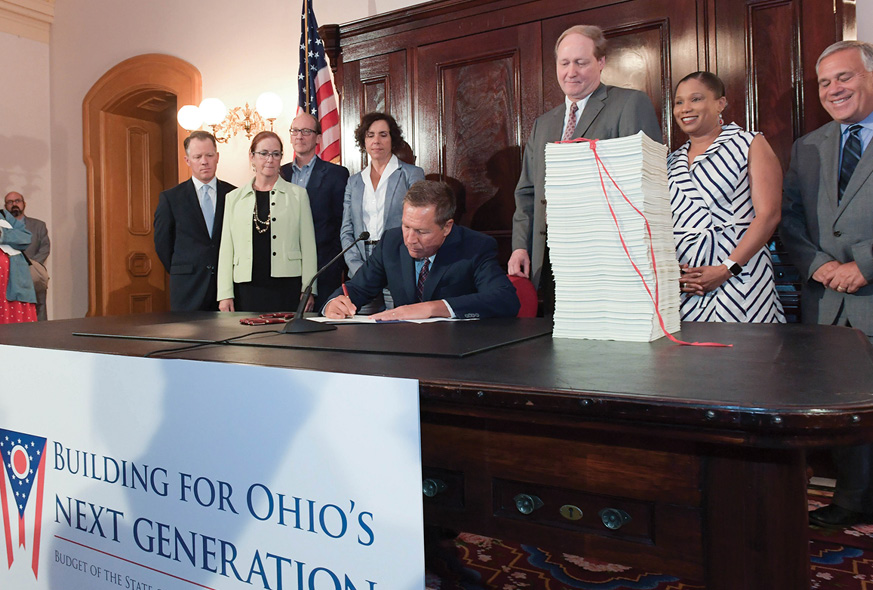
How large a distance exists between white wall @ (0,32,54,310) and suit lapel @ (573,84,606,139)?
6.80 m

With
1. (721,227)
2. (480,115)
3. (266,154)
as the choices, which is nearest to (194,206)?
(266,154)

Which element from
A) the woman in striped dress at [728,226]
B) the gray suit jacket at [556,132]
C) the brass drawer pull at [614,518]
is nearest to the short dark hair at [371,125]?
the gray suit jacket at [556,132]

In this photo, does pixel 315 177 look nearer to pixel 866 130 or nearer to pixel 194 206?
pixel 194 206

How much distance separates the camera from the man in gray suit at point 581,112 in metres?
2.49

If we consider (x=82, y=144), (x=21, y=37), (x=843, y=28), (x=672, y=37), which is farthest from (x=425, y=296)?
(x=21, y=37)

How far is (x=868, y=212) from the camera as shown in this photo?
233 cm

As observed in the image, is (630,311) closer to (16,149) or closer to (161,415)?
(161,415)

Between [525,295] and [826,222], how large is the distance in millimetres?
1142

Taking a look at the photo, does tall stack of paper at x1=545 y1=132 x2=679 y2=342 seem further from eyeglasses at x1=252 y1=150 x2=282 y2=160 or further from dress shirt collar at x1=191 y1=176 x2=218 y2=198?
dress shirt collar at x1=191 y1=176 x2=218 y2=198

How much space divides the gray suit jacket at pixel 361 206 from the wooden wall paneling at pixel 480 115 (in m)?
0.58

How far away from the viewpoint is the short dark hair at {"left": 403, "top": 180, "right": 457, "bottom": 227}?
228 cm

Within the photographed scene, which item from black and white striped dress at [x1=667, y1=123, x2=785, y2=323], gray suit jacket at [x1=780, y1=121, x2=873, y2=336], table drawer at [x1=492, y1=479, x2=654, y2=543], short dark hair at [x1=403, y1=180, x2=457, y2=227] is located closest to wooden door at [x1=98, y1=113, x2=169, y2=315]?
short dark hair at [x1=403, y1=180, x2=457, y2=227]

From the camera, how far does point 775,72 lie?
308cm

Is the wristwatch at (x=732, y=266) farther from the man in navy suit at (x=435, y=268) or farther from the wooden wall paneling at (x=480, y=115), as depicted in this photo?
the wooden wall paneling at (x=480, y=115)
